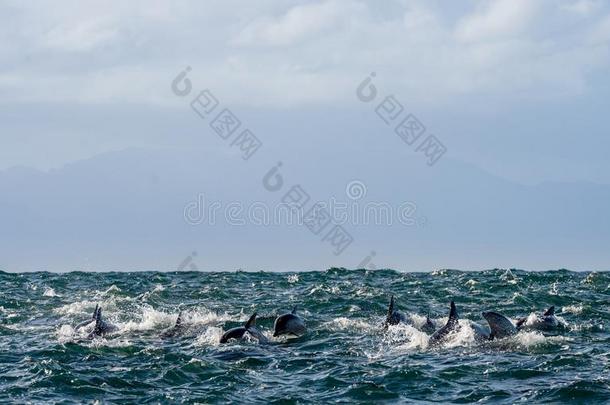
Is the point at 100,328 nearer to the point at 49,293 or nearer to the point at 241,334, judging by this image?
the point at 241,334

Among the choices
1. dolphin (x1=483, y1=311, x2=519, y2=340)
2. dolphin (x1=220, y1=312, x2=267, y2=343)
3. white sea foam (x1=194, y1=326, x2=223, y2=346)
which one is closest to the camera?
dolphin (x1=483, y1=311, x2=519, y2=340)

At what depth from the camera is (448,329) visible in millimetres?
29984

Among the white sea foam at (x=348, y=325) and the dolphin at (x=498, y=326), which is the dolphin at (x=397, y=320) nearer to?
the white sea foam at (x=348, y=325)

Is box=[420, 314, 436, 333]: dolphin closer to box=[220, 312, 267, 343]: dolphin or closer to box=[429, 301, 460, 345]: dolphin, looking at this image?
box=[429, 301, 460, 345]: dolphin

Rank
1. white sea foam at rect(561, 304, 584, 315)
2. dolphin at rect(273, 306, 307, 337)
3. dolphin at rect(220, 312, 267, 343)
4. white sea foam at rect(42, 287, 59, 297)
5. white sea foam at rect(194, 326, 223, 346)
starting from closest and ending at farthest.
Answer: white sea foam at rect(194, 326, 223, 346) < dolphin at rect(220, 312, 267, 343) < dolphin at rect(273, 306, 307, 337) < white sea foam at rect(561, 304, 584, 315) < white sea foam at rect(42, 287, 59, 297)

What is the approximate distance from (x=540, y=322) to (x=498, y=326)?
3611 mm

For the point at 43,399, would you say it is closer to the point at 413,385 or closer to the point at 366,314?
the point at 413,385

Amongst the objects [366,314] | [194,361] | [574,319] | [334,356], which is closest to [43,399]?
[194,361]

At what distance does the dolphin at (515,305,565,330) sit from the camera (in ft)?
107

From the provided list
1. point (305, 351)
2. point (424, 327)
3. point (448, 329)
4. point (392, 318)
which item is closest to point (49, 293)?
point (392, 318)

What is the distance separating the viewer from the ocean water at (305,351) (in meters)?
23.5

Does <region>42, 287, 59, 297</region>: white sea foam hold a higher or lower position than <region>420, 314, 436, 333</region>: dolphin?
higher

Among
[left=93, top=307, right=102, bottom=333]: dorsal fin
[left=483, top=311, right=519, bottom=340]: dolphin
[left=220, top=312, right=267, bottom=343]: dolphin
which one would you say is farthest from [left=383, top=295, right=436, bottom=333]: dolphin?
[left=93, top=307, right=102, bottom=333]: dorsal fin

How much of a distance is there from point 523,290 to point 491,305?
626 centimetres
